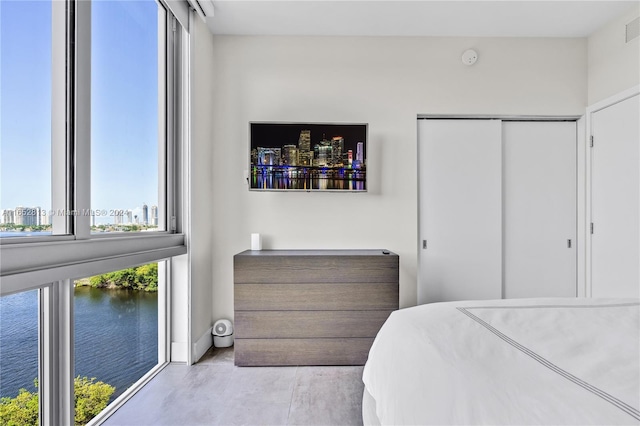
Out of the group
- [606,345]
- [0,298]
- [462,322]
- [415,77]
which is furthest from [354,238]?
[0,298]

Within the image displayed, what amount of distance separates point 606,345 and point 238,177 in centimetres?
258

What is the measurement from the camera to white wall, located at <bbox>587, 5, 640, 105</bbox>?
250 centimetres

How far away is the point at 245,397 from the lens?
1.96m

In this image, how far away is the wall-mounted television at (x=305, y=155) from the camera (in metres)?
2.68

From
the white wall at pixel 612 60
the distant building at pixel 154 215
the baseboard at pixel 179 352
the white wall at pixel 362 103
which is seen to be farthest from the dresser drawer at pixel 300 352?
the white wall at pixel 612 60

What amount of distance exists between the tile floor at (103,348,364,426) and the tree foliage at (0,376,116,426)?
0.11 meters

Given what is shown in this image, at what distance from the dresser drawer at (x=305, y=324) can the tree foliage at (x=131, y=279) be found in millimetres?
637

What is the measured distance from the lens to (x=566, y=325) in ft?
3.45

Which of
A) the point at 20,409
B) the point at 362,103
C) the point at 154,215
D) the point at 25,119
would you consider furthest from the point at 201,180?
the point at 20,409

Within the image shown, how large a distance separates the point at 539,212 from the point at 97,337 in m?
3.47

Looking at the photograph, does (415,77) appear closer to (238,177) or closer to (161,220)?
(238,177)

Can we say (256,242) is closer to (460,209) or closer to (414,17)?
(460,209)

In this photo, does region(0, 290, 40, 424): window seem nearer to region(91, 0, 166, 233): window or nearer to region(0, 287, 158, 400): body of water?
region(0, 287, 158, 400): body of water

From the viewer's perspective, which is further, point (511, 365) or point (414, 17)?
point (414, 17)
